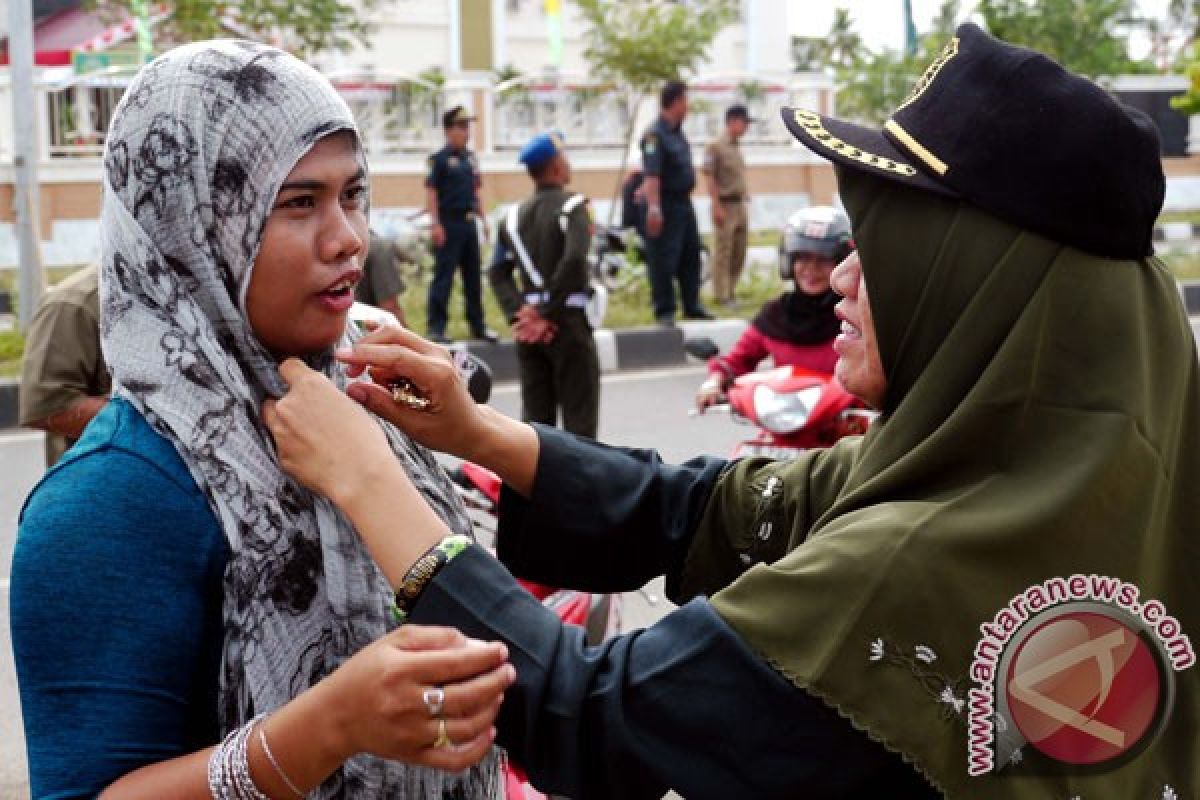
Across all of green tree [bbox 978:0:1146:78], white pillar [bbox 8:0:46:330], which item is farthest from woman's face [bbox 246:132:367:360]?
green tree [bbox 978:0:1146:78]

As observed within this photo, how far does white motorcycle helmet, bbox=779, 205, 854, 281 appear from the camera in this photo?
4.58 m

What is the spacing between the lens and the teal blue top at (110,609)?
4.83ft

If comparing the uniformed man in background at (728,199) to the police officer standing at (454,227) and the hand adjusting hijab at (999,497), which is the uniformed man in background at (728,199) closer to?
the police officer standing at (454,227)

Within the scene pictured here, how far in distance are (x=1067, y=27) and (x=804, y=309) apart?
1729 centimetres

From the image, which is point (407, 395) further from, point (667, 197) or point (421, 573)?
point (667, 197)

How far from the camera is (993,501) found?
4.72 feet

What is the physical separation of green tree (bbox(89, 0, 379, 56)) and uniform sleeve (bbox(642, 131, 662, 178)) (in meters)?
6.88

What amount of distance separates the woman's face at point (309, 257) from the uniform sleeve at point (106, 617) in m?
0.23

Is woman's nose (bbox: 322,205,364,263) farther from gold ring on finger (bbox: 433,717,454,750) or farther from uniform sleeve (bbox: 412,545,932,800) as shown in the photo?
gold ring on finger (bbox: 433,717,454,750)

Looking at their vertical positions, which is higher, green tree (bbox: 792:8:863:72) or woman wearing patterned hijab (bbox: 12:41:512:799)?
green tree (bbox: 792:8:863:72)

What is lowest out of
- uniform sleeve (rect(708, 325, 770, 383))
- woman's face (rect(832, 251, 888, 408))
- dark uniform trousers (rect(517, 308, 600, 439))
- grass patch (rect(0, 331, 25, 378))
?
grass patch (rect(0, 331, 25, 378))

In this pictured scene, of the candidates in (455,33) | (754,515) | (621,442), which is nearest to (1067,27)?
(621,442)

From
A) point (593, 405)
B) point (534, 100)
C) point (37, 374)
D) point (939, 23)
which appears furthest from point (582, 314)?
point (939, 23)

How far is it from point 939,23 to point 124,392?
3837 cm
